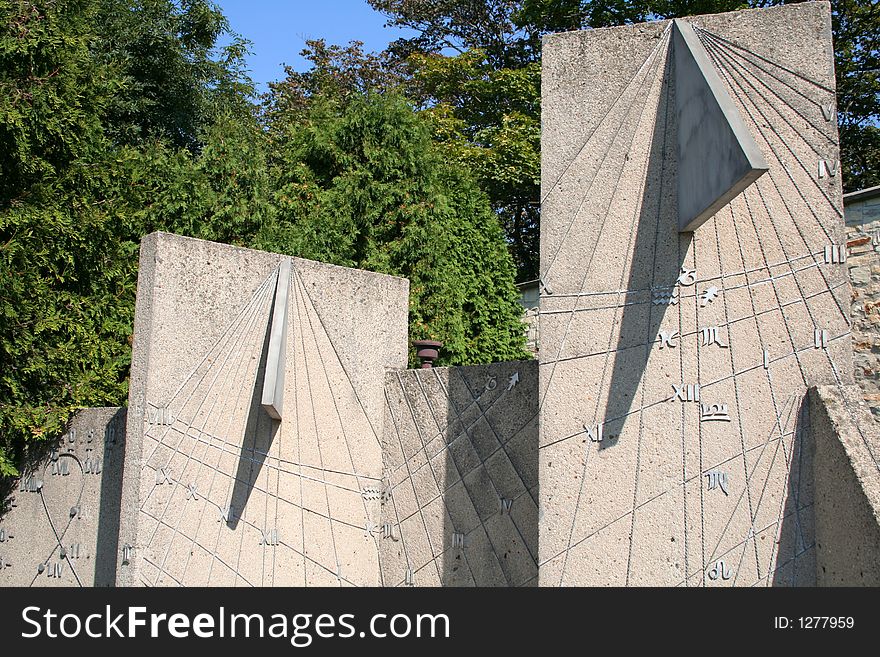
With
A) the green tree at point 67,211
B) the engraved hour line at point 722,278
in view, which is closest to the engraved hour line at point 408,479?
the engraved hour line at point 722,278

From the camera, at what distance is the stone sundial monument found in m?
3.07

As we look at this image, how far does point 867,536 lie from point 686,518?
633 mm

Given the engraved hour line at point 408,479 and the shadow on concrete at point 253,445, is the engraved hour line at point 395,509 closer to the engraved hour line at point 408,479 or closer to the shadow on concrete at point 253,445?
the engraved hour line at point 408,479

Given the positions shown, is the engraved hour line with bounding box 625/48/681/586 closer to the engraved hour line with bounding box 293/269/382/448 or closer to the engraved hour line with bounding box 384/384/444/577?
the engraved hour line with bounding box 384/384/444/577

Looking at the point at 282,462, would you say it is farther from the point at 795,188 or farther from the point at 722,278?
the point at 795,188

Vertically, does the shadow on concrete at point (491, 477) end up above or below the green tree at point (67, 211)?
below

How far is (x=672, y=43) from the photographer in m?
3.38

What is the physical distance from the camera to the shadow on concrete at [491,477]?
4.08 m

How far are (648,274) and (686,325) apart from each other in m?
0.25

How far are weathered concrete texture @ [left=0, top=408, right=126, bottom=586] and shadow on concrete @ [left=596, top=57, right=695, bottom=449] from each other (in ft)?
10.4

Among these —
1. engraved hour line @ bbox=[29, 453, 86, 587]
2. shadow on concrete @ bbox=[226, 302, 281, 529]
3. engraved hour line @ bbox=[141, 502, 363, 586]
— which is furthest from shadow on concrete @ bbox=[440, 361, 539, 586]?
engraved hour line @ bbox=[29, 453, 86, 587]

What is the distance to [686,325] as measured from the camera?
3.24m

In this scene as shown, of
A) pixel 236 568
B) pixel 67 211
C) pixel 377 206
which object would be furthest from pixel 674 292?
pixel 67 211
